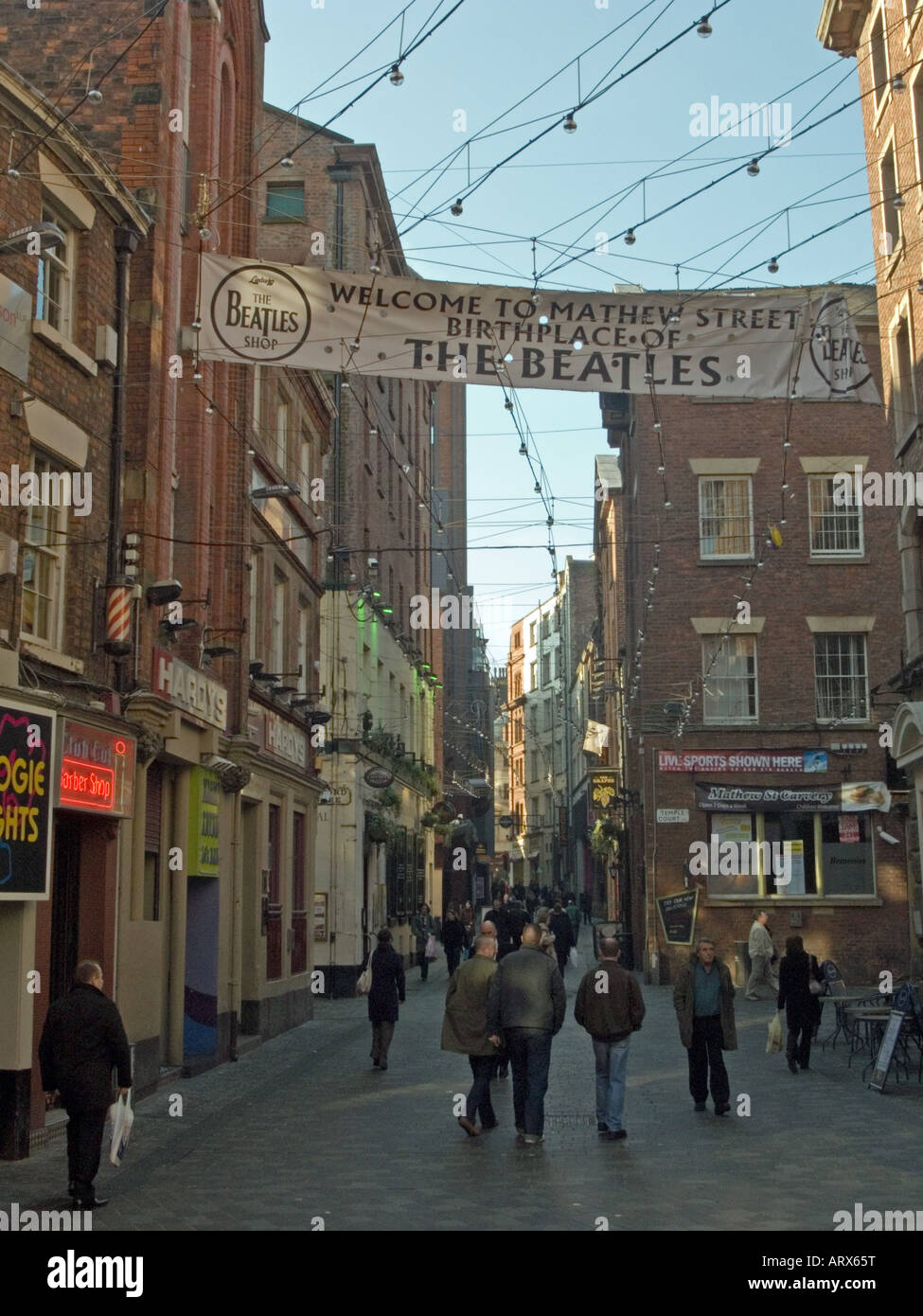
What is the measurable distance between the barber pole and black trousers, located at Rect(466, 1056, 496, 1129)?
5286mm

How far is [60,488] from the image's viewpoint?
46.3ft

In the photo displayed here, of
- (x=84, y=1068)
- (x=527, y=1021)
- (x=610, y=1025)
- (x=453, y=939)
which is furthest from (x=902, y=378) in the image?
(x=84, y=1068)

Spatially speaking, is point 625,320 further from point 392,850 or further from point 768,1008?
point 392,850

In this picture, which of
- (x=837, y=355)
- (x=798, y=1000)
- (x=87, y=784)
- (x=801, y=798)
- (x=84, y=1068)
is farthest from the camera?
(x=801, y=798)

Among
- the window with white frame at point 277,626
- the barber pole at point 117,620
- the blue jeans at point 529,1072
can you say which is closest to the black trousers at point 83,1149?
the blue jeans at point 529,1072

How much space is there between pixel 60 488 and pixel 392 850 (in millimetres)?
23133

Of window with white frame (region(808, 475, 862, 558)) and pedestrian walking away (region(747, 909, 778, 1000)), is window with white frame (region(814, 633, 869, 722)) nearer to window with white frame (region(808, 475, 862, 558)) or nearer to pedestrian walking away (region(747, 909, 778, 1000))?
window with white frame (region(808, 475, 862, 558))

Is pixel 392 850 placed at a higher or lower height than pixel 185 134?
lower

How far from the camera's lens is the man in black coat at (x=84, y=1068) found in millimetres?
9773

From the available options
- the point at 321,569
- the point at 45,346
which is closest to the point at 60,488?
the point at 45,346

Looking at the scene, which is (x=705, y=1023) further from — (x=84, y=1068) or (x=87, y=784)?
(x=84, y=1068)

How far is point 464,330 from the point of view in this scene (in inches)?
524

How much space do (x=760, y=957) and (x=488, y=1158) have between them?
56.0 feet

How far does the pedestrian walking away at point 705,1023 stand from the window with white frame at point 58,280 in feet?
28.9
